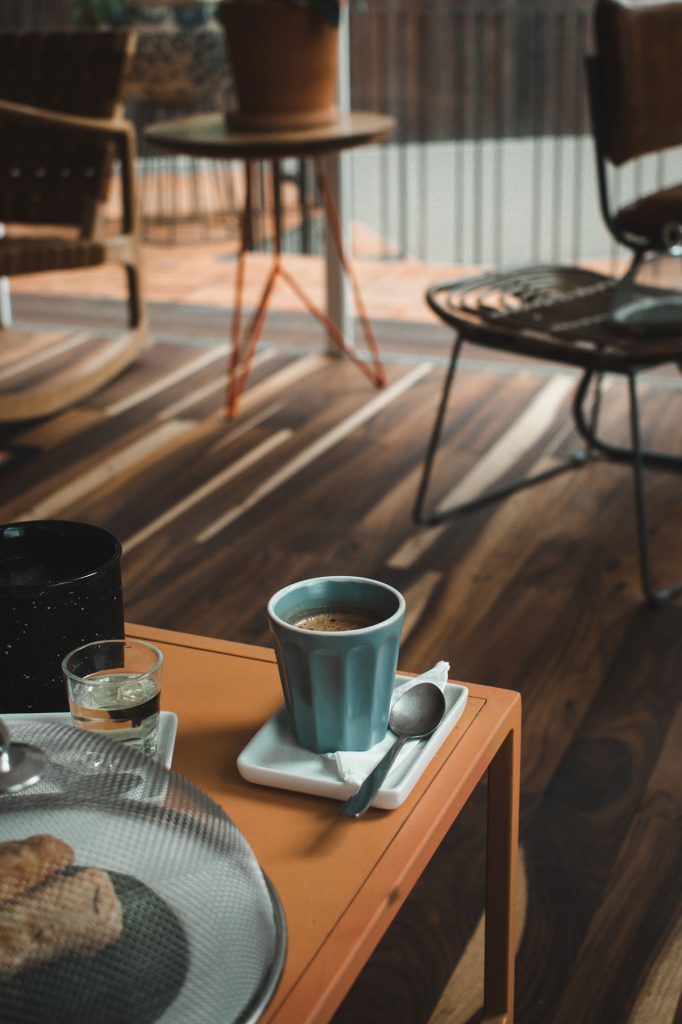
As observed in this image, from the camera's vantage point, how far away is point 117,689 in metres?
0.81

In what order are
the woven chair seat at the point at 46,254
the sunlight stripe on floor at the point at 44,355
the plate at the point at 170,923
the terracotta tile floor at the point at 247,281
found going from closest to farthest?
the plate at the point at 170,923 < the woven chair seat at the point at 46,254 < the sunlight stripe on floor at the point at 44,355 < the terracotta tile floor at the point at 247,281

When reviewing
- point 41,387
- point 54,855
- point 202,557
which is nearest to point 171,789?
point 54,855

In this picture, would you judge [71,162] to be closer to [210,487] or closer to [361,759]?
[210,487]

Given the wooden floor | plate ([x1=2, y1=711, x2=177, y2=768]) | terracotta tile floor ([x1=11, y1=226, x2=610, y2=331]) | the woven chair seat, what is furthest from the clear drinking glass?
terracotta tile floor ([x1=11, y1=226, x2=610, y2=331])

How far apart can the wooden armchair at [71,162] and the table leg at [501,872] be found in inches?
81.4

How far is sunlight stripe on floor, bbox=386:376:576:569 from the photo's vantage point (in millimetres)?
2184

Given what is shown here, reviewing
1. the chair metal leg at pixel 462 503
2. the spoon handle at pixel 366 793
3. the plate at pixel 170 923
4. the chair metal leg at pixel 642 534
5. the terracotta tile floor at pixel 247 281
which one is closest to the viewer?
the plate at pixel 170 923

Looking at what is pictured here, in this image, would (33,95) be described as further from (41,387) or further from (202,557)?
(202,557)

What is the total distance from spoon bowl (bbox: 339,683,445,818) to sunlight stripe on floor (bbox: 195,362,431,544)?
4.63 feet

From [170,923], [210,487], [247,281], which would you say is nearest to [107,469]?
[210,487]

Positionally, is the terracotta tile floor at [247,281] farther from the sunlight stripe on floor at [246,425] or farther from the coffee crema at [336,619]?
the coffee crema at [336,619]

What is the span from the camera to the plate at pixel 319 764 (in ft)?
2.53

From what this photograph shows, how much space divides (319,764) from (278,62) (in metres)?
2.22

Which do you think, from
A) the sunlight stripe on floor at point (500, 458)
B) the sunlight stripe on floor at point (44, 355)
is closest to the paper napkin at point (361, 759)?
the sunlight stripe on floor at point (500, 458)
